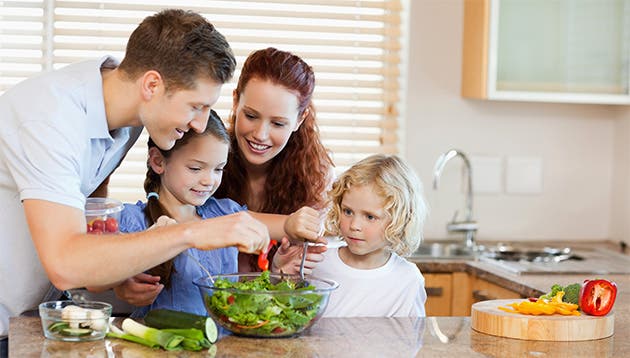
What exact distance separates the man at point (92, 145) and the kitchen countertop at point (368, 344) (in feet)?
0.43

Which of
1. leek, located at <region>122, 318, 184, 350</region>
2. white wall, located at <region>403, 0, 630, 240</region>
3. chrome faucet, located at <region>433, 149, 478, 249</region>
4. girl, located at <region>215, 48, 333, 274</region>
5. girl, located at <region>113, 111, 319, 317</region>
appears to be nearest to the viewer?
leek, located at <region>122, 318, 184, 350</region>

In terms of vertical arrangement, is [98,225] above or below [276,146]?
below

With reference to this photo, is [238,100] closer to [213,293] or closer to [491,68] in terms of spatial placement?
[213,293]

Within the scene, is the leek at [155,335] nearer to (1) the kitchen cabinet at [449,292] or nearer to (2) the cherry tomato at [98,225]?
(2) the cherry tomato at [98,225]

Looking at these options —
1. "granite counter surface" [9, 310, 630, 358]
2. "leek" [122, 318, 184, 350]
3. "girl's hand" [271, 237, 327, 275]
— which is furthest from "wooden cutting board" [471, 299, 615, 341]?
"leek" [122, 318, 184, 350]

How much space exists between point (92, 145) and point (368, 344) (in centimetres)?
72

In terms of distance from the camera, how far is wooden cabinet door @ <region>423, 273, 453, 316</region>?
3492mm

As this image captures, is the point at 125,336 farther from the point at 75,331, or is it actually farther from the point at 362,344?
the point at 362,344

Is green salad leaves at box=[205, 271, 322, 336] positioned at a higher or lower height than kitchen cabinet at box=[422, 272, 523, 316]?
higher

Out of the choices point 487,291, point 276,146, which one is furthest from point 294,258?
point 487,291

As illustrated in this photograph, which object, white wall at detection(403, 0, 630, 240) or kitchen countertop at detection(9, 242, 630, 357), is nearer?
kitchen countertop at detection(9, 242, 630, 357)

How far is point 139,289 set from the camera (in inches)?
84.9

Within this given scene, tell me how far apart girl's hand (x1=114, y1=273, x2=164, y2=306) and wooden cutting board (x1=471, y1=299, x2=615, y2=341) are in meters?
0.71

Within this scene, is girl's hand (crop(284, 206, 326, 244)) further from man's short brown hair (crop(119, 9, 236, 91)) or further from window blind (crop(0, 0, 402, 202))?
window blind (crop(0, 0, 402, 202))
